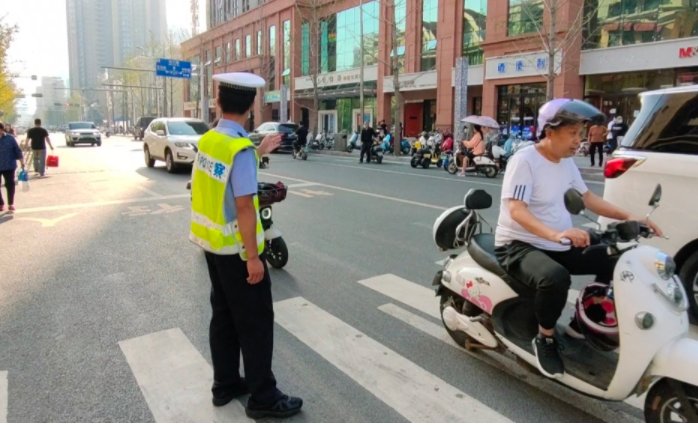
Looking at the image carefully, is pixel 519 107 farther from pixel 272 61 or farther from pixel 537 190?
pixel 272 61

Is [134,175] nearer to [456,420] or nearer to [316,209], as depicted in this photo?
[316,209]

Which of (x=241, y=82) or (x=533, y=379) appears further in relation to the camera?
(x=533, y=379)

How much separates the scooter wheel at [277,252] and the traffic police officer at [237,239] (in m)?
2.89

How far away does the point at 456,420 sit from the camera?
2.96 meters

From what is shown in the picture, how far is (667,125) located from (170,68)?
45.4 meters

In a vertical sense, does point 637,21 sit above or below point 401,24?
below

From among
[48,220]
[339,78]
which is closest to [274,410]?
[48,220]

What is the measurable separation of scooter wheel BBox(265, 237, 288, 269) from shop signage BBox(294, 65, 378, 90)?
31.4m

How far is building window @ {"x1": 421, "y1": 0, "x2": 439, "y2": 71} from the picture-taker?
1235 inches

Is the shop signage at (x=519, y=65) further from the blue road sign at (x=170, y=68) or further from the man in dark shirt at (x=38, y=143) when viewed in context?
the blue road sign at (x=170, y=68)

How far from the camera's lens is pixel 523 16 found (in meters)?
24.9

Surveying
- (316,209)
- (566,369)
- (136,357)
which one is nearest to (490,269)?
(566,369)

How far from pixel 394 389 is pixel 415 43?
31.8m

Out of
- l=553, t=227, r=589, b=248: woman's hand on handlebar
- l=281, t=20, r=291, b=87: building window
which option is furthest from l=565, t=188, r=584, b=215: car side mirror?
l=281, t=20, r=291, b=87: building window
